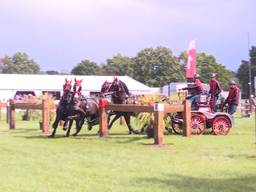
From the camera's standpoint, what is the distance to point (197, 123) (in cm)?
1822

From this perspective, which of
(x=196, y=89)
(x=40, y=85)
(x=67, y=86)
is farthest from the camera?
(x=40, y=85)

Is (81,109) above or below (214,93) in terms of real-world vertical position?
below

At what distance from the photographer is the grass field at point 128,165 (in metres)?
8.62

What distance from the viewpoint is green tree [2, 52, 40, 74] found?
372 feet

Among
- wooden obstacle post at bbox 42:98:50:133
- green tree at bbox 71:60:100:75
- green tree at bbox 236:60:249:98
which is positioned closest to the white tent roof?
green tree at bbox 236:60:249:98

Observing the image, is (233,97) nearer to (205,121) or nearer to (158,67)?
(205,121)

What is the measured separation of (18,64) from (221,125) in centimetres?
10044

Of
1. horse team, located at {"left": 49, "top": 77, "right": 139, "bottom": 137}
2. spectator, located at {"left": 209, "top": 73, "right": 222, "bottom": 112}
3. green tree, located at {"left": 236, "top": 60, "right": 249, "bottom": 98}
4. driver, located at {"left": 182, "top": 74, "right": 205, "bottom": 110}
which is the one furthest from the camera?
green tree, located at {"left": 236, "top": 60, "right": 249, "bottom": 98}

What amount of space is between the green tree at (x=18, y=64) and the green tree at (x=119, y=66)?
50.4 feet

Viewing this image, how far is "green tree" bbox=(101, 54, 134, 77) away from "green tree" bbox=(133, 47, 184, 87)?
5.10 meters

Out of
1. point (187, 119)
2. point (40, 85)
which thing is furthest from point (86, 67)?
point (187, 119)

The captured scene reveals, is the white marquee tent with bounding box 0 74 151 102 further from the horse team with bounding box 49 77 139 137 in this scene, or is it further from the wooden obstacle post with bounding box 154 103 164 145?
the wooden obstacle post with bounding box 154 103 164 145

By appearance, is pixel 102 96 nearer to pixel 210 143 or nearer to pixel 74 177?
pixel 210 143

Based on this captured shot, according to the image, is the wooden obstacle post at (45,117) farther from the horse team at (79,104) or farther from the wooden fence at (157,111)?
the wooden fence at (157,111)
